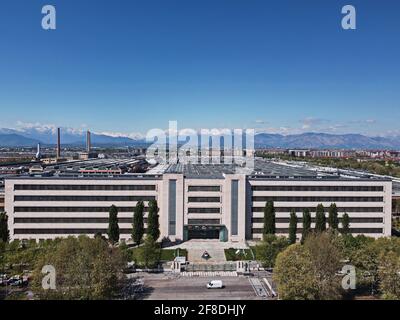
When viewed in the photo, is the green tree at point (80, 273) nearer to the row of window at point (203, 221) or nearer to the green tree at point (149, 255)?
the green tree at point (149, 255)

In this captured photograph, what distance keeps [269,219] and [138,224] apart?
12871 mm

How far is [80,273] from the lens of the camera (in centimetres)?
1831

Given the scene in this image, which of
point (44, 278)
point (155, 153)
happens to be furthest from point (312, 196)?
point (155, 153)

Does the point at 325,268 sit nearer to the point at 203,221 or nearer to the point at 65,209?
the point at 203,221

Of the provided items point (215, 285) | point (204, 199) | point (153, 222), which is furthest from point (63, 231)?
point (215, 285)

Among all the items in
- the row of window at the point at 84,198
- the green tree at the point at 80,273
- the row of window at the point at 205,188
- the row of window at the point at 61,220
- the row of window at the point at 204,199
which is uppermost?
the row of window at the point at 205,188

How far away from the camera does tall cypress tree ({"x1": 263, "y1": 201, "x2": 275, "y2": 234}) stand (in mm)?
33500

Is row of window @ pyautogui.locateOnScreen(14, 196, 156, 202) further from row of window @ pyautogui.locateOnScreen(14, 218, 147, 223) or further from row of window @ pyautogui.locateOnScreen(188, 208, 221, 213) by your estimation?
row of window @ pyautogui.locateOnScreen(188, 208, 221, 213)

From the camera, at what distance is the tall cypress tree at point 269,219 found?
33500 mm

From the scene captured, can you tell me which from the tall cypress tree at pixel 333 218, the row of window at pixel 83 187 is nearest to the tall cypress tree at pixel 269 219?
the tall cypress tree at pixel 333 218

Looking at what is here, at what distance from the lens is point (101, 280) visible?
61.5 feet

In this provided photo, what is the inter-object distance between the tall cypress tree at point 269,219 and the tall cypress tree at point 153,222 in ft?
35.1
